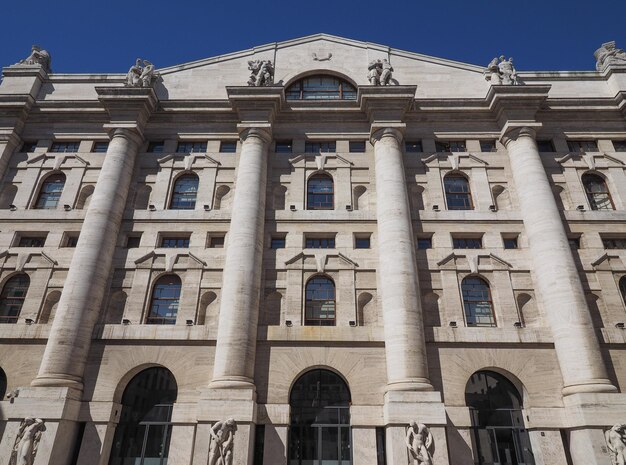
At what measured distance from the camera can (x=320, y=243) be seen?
1014 inches

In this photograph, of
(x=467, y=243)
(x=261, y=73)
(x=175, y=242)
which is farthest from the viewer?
(x=261, y=73)

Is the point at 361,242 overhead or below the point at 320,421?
overhead

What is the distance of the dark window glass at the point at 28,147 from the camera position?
29.6 metres

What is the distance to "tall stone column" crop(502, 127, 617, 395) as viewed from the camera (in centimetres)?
2055

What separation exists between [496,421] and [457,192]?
531 inches

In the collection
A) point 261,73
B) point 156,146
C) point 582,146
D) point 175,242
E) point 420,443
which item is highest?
point 261,73

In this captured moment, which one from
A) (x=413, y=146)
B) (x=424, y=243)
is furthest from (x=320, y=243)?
(x=413, y=146)

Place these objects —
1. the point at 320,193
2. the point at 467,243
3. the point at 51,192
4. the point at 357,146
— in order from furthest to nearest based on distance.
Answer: the point at 357,146, the point at 51,192, the point at 320,193, the point at 467,243

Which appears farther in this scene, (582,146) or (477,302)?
(582,146)

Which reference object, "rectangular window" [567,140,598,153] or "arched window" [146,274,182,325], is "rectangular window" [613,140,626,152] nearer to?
"rectangular window" [567,140,598,153]

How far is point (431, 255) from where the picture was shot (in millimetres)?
24812

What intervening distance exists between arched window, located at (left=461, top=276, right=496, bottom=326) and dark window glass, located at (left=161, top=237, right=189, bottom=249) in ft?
54.2

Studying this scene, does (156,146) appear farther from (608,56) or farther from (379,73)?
(608,56)

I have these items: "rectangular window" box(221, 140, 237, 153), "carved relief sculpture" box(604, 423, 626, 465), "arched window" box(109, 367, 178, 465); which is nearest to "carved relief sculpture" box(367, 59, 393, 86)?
"rectangular window" box(221, 140, 237, 153)
